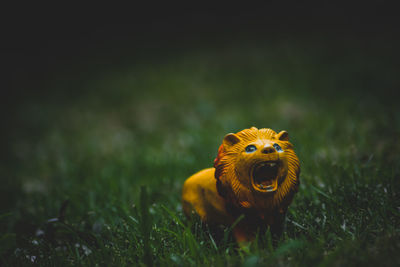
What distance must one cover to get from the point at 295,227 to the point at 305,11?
26.3ft

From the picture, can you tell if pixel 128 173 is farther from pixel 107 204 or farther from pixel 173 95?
pixel 173 95

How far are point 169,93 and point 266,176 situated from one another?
446cm

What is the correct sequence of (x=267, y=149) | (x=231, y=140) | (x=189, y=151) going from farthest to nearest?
(x=189, y=151) < (x=231, y=140) < (x=267, y=149)

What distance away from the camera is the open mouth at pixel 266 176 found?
1.37m

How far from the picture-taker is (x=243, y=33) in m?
8.18

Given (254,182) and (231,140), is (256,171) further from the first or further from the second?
(231,140)

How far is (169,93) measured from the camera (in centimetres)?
569

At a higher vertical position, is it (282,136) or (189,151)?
(282,136)

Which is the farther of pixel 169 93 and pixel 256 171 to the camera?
pixel 169 93

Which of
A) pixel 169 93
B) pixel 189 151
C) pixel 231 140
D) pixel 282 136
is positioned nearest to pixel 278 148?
pixel 282 136

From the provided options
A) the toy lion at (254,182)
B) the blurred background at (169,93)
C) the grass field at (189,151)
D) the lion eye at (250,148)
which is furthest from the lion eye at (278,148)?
the blurred background at (169,93)

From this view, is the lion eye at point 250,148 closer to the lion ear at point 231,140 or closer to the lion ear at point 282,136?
the lion ear at point 231,140

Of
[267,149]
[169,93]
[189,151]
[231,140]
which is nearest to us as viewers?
[267,149]

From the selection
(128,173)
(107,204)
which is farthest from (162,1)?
(107,204)
